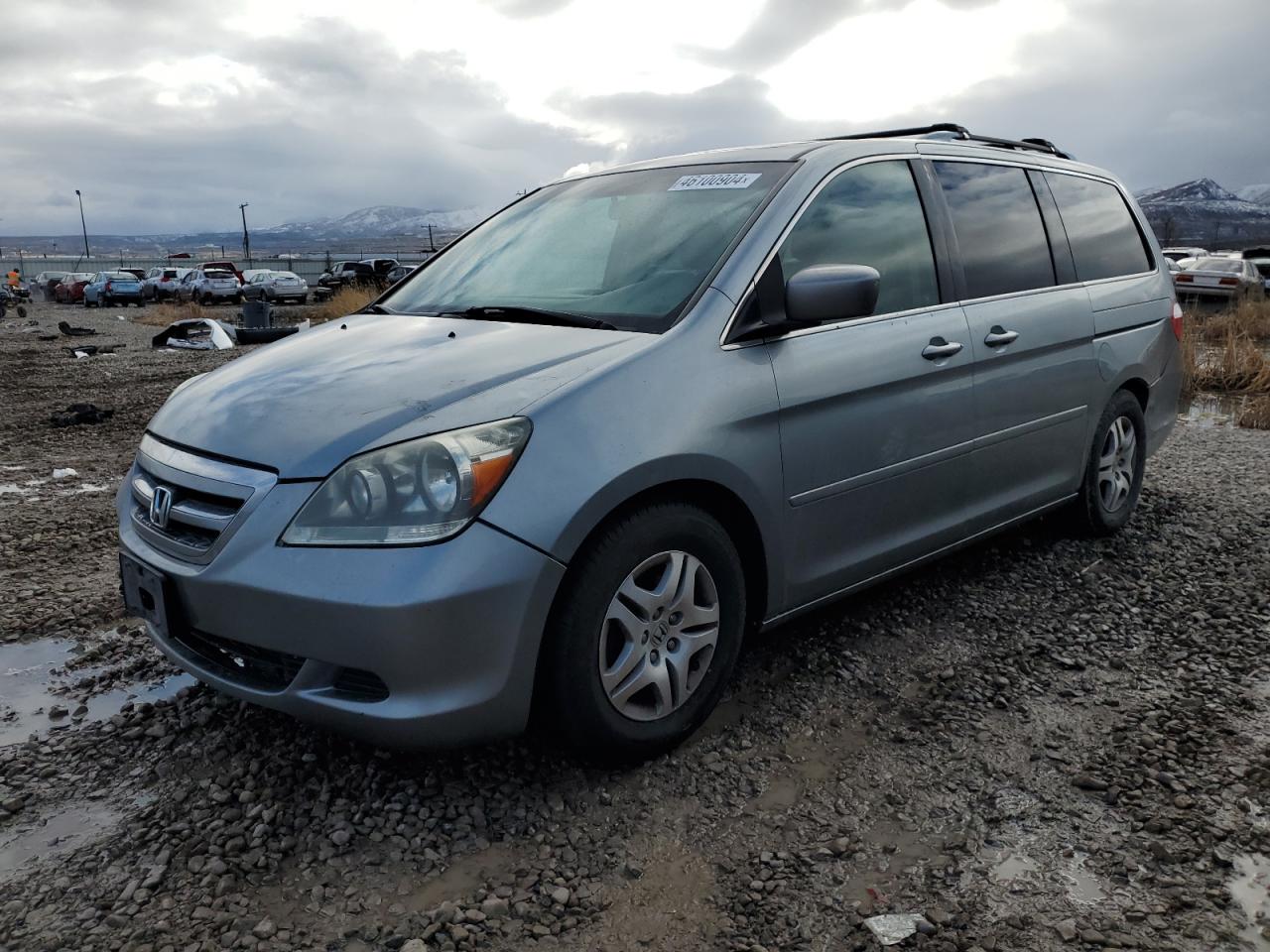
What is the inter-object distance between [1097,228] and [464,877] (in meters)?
3.99

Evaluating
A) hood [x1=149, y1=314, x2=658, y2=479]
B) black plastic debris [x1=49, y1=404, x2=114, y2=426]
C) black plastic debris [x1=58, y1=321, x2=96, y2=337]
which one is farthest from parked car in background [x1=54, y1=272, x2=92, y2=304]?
hood [x1=149, y1=314, x2=658, y2=479]

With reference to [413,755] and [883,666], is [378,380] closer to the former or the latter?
[413,755]

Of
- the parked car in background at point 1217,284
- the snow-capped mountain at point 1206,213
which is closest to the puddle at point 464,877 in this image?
the parked car in background at point 1217,284

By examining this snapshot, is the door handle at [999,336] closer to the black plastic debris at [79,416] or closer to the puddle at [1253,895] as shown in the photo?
the puddle at [1253,895]

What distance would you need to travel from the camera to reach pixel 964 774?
9.09 ft

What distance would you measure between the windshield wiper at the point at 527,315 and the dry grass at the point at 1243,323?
504 inches

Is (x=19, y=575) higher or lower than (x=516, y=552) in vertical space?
lower

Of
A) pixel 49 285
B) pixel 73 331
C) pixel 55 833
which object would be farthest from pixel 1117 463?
pixel 49 285

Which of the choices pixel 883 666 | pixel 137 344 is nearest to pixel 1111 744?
pixel 883 666

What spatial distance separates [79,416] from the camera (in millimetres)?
8734

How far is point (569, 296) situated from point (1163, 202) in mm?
165137

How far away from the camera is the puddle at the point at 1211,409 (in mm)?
8656

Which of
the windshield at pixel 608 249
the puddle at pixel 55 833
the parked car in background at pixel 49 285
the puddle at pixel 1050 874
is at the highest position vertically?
the parked car in background at pixel 49 285

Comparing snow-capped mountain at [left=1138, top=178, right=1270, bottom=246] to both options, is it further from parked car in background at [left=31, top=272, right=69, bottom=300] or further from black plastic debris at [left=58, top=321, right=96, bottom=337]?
black plastic debris at [left=58, top=321, right=96, bottom=337]
